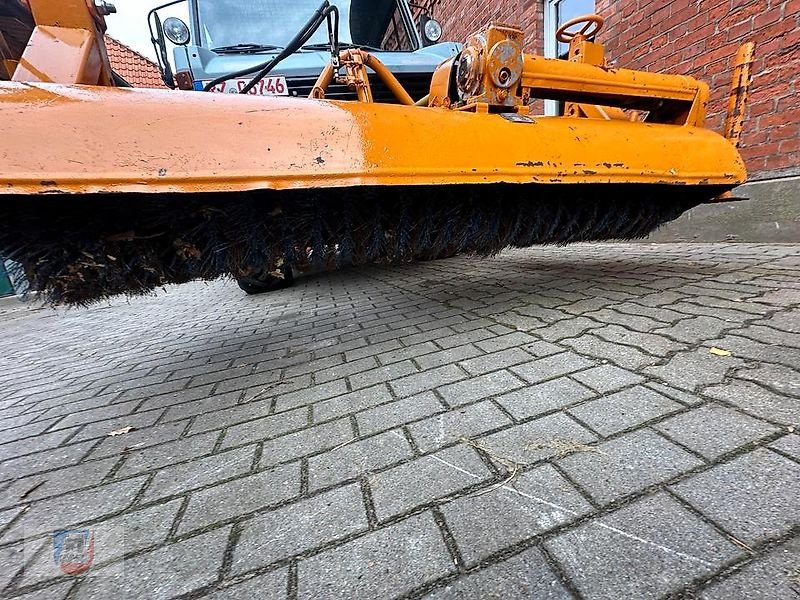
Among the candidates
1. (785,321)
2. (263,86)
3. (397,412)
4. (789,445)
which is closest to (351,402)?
(397,412)

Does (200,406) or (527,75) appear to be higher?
(527,75)

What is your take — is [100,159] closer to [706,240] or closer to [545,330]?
[545,330]

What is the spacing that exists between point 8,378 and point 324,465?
2590mm

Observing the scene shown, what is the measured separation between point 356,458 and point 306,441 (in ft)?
0.66

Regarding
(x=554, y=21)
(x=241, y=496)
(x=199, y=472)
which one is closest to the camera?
(x=241, y=496)

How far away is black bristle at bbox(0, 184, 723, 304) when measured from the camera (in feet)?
3.81

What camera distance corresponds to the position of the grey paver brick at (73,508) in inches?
35.6

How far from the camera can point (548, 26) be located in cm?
514

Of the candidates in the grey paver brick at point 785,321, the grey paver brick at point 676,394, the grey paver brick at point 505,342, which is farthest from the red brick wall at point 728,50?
the grey paver brick at point 676,394

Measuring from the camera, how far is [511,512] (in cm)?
76

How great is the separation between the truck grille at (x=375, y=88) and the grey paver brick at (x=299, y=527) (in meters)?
2.89

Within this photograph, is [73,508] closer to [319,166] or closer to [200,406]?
[200,406]

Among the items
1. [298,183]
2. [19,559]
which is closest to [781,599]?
[298,183]

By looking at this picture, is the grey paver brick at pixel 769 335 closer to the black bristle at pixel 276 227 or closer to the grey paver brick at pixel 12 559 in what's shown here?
the black bristle at pixel 276 227
